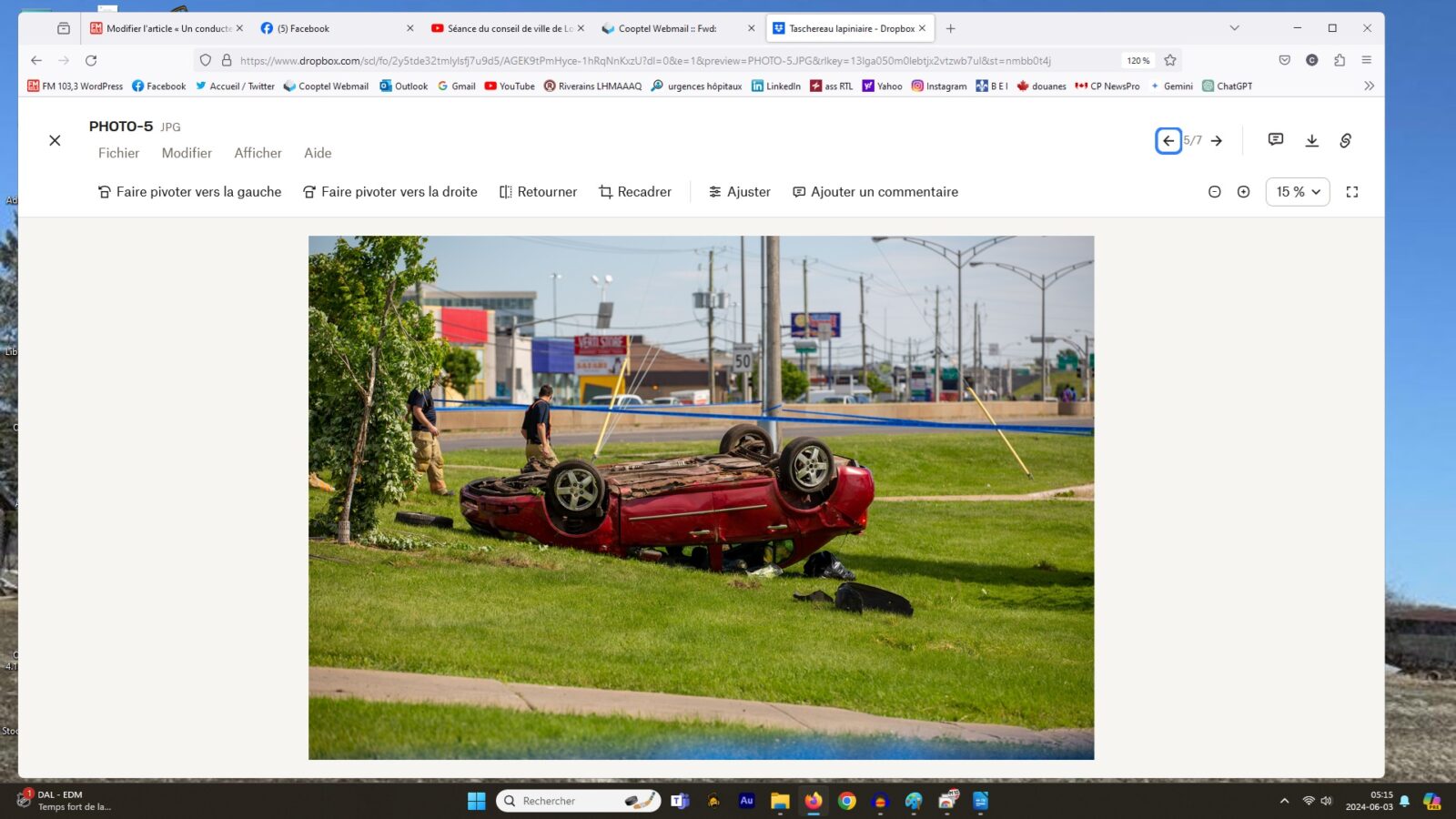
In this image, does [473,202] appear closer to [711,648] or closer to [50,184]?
[50,184]

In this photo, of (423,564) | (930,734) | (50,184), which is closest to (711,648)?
(930,734)

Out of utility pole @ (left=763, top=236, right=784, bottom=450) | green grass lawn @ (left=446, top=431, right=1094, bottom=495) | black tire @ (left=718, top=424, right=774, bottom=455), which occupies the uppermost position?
utility pole @ (left=763, top=236, right=784, bottom=450)

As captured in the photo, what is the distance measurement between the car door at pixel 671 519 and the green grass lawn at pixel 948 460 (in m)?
2.36

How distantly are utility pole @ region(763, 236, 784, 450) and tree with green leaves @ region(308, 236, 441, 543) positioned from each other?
3023mm

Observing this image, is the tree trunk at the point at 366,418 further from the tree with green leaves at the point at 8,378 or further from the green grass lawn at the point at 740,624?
the tree with green leaves at the point at 8,378

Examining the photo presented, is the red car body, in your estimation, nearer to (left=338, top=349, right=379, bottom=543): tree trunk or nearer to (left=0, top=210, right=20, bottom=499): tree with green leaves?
(left=338, top=349, right=379, bottom=543): tree trunk

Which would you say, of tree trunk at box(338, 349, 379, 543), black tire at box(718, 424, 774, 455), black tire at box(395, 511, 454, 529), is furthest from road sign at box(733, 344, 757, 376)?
tree trunk at box(338, 349, 379, 543)

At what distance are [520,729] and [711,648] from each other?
5.85 ft

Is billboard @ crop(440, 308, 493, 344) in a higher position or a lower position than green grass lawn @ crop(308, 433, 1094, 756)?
higher

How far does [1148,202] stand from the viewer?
5016 mm

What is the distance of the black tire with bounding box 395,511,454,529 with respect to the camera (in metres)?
9.69

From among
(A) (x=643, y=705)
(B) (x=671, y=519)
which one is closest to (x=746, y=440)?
(B) (x=671, y=519)

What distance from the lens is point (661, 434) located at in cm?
2016
